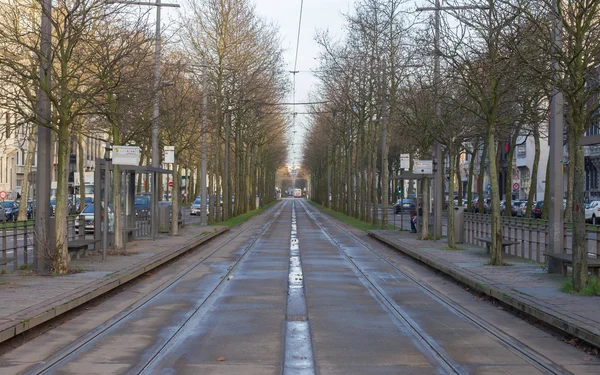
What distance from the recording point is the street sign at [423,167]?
90.8 ft

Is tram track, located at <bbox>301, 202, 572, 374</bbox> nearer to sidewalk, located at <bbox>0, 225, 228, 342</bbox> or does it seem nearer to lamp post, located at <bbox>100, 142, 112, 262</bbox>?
sidewalk, located at <bbox>0, 225, 228, 342</bbox>

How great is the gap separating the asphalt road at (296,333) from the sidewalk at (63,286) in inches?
13.7

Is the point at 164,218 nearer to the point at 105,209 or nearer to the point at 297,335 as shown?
the point at 105,209

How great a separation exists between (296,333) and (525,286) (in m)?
6.16

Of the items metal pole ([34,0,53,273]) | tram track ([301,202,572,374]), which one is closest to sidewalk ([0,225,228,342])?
metal pole ([34,0,53,273])

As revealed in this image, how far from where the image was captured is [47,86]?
1603 cm

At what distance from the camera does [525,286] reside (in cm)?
1493

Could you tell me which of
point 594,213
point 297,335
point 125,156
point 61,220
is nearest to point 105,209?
point 125,156

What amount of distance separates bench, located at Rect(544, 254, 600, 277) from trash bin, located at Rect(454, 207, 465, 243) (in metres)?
10.0

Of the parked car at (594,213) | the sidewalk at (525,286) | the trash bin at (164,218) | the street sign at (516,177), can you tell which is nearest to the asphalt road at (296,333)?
the sidewalk at (525,286)

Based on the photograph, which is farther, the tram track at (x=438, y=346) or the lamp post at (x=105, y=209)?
the lamp post at (x=105, y=209)

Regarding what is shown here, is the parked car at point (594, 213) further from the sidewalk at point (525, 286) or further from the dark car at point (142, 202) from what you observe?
the dark car at point (142, 202)

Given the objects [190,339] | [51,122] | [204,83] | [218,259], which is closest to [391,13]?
[204,83]

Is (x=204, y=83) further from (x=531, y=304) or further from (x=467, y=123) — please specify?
(x=531, y=304)
